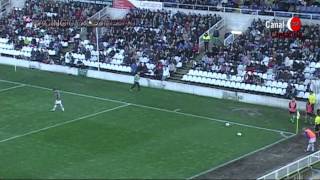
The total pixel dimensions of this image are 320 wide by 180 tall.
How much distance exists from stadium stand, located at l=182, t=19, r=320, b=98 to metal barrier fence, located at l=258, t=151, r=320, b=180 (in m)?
10.8

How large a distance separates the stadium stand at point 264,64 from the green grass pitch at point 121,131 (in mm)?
1828

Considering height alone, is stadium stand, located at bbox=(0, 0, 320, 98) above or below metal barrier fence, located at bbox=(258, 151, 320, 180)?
above

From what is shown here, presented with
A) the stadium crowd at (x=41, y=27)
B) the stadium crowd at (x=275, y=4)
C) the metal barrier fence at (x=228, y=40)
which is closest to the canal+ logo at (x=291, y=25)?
the stadium crowd at (x=275, y=4)

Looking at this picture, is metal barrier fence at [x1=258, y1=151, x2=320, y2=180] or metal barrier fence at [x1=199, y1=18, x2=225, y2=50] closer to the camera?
metal barrier fence at [x1=258, y1=151, x2=320, y2=180]

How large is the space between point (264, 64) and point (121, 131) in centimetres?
1226

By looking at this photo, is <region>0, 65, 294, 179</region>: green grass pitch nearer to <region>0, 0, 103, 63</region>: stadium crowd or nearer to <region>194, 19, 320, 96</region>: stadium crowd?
<region>194, 19, 320, 96</region>: stadium crowd

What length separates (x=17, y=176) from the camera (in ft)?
95.8

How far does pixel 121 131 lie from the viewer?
35.6 m

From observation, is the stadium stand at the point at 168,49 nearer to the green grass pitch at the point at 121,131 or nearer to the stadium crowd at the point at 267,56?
the stadium crowd at the point at 267,56

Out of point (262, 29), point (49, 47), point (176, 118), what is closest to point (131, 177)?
point (176, 118)

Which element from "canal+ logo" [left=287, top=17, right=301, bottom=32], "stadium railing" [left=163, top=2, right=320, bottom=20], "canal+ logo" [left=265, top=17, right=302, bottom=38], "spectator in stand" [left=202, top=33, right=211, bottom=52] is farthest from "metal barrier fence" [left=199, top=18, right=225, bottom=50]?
"canal+ logo" [left=287, top=17, right=301, bottom=32]

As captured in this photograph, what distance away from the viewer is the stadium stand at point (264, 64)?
1654 inches

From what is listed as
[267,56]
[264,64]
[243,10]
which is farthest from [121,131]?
[243,10]

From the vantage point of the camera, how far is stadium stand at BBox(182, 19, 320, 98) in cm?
4200
